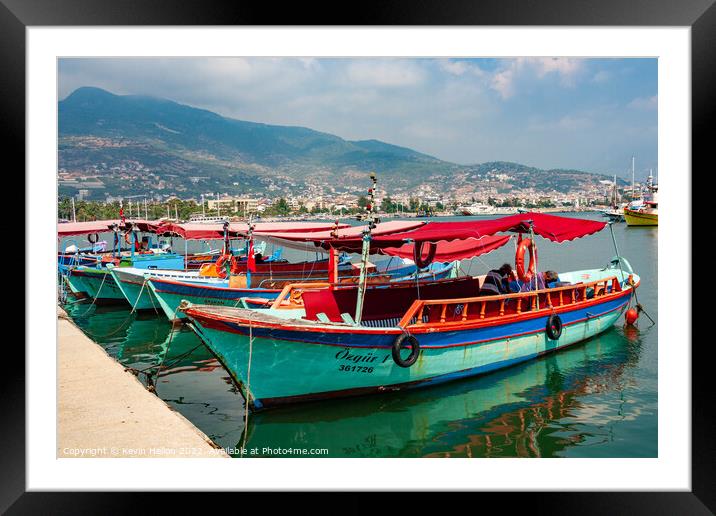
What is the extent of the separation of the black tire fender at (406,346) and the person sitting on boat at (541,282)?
3.27 metres

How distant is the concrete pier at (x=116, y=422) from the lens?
562cm

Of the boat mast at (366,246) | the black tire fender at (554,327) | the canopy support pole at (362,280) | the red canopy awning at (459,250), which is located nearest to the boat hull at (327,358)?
the canopy support pole at (362,280)

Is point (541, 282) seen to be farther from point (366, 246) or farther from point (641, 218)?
point (641, 218)

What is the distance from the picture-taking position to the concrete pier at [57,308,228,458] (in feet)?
18.4

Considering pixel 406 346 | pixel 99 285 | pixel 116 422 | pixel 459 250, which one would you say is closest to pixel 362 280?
pixel 406 346

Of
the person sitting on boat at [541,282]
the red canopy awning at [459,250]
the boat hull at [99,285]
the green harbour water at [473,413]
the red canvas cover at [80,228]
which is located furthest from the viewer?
the red canvas cover at [80,228]

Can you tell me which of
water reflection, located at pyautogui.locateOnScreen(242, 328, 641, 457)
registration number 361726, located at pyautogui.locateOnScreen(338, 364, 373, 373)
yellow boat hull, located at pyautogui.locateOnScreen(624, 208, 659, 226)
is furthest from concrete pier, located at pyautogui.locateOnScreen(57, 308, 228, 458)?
yellow boat hull, located at pyautogui.locateOnScreen(624, 208, 659, 226)

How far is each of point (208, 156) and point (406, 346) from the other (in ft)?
265

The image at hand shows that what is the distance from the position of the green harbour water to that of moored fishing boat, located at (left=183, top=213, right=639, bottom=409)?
28 centimetres

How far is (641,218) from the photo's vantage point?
46094 millimetres

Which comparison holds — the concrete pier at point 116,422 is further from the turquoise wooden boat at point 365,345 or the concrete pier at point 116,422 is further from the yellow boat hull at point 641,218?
the yellow boat hull at point 641,218

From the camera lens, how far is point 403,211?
4150 cm
